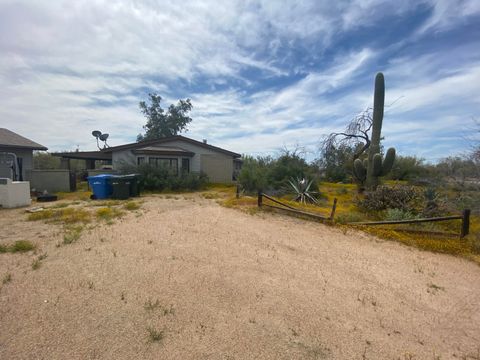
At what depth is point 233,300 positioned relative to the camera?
3.28 metres

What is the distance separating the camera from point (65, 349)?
231 cm

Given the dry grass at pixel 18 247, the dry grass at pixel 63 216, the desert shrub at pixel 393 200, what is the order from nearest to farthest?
the dry grass at pixel 18 247 → the dry grass at pixel 63 216 → the desert shrub at pixel 393 200

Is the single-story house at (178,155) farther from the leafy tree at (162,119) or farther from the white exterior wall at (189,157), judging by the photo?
the leafy tree at (162,119)

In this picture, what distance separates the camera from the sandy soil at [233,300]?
246cm

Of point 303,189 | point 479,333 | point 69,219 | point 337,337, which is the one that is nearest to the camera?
point 337,337

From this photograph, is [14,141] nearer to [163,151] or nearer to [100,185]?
[100,185]

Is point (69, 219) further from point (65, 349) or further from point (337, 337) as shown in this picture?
point (337, 337)

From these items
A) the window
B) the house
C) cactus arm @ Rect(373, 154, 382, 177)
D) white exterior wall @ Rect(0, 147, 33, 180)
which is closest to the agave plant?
cactus arm @ Rect(373, 154, 382, 177)

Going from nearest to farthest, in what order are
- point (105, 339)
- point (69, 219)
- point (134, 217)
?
point (105, 339)
point (69, 219)
point (134, 217)

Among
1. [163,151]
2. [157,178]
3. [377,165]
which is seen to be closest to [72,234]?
[157,178]

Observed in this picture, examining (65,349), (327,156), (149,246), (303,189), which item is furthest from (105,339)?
(327,156)

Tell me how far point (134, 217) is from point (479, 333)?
796 centimetres

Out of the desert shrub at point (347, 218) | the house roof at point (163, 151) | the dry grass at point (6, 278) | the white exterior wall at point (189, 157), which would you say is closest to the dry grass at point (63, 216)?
the dry grass at point (6, 278)

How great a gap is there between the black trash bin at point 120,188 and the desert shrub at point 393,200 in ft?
35.1
